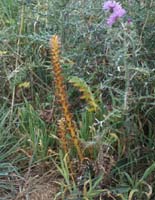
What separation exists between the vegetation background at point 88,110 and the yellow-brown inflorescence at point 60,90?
9 centimetres

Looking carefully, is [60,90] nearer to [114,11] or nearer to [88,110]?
[88,110]

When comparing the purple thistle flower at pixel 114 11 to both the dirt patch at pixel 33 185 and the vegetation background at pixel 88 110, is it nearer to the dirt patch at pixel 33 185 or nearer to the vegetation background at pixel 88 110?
the vegetation background at pixel 88 110

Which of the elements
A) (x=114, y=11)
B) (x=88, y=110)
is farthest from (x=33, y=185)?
(x=114, y=11)

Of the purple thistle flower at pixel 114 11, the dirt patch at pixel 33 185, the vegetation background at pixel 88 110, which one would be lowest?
the dirt patch at pixel 33 185

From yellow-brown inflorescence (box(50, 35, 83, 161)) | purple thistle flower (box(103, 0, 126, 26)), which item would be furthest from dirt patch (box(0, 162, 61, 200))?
purple thistle flower (box(103, 0, 126, 26))

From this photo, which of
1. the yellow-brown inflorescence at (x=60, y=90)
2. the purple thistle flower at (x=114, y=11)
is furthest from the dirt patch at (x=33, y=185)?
the purple thistle flower at (x=114, y=11)

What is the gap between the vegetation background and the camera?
2217mm

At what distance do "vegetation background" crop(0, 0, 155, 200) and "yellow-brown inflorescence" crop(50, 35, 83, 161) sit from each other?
0.09 m

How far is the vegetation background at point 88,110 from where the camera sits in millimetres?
2217

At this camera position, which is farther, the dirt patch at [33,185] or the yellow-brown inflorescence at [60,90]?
the dirt patch at [33,185]

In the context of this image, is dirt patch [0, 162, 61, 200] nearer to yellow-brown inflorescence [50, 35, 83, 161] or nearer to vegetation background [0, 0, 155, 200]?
vegetation background [0, 0, 155, 200]

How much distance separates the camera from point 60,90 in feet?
6.84

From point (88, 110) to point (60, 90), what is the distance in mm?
280

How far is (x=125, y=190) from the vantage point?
86.0 inches
